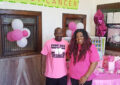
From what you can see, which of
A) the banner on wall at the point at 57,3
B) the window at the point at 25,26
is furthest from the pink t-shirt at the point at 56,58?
the banner on wall at the point at 57,3

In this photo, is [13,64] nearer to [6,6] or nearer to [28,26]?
[28,26]

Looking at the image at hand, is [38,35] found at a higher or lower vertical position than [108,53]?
higher

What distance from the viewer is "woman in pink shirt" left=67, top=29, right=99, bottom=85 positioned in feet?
5.63

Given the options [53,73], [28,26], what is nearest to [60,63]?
[53,73]

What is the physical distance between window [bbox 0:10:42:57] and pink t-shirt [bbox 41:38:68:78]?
2.65ft

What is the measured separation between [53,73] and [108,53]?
1.79 metres

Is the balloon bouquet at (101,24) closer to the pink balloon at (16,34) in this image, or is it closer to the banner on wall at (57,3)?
the banner on wall at (57,3)

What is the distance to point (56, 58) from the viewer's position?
202 cm

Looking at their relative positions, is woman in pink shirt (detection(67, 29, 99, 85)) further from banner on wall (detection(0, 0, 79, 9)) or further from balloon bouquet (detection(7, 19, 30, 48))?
banner on wall (detection(0, 0, 79, 9))

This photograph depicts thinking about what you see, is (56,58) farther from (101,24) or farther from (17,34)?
(101,24)

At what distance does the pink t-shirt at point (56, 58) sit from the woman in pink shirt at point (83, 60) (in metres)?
0.24

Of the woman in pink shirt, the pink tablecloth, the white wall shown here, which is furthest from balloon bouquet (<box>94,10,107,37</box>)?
Answer: the woman in pink shirt

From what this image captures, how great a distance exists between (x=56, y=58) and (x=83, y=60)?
1.35ft

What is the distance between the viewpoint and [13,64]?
2.54 m
